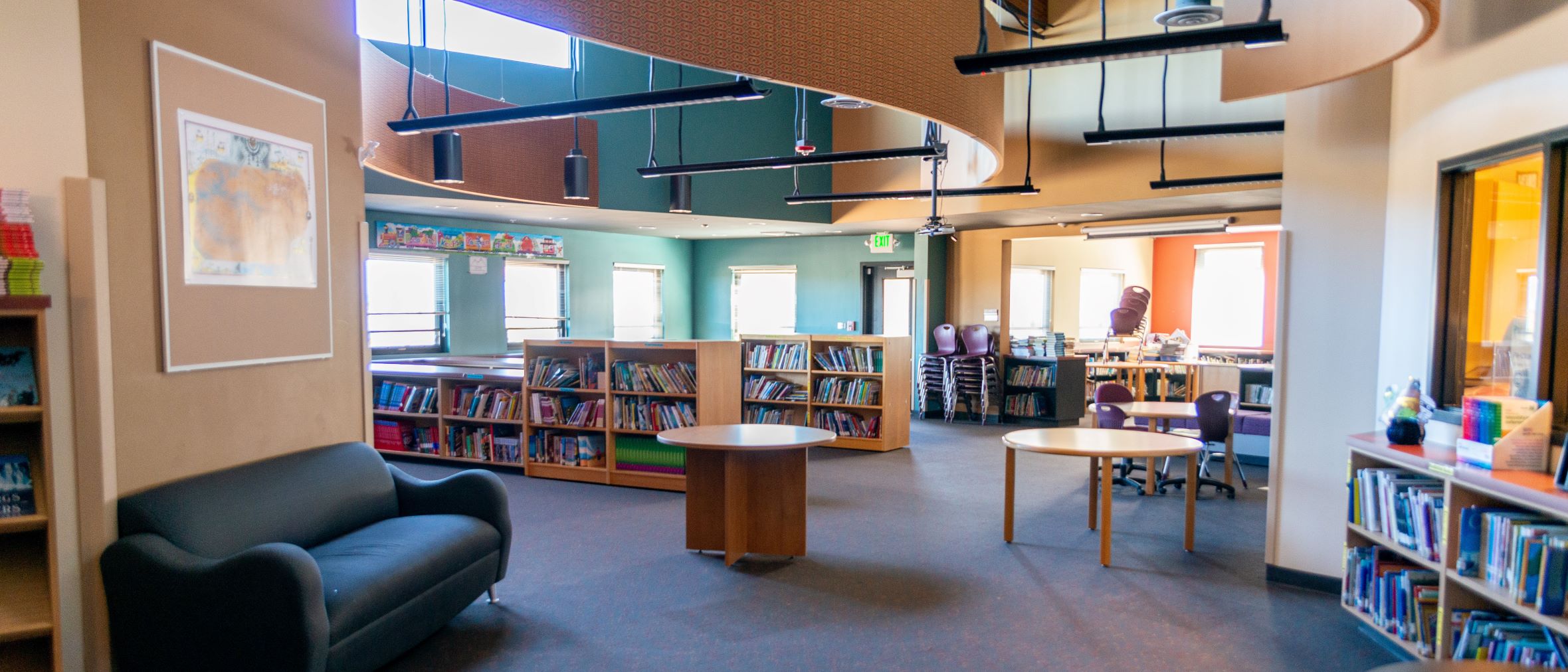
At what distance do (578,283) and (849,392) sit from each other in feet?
18.4

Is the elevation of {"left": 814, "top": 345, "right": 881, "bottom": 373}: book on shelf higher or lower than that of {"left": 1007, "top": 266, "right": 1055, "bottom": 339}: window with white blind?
lower

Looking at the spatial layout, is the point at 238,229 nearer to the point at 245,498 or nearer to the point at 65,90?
the point at 65,90

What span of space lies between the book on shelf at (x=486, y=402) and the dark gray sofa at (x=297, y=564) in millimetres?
3537

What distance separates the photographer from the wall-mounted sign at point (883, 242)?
41.8ft

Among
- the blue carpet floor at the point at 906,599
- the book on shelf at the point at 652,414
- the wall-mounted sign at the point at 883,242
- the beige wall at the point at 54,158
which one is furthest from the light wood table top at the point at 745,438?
the wall-mounted sign at the point at 883,242

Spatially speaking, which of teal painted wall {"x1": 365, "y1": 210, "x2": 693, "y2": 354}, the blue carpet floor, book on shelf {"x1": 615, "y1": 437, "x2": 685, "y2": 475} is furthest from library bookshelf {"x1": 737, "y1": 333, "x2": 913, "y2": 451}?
teal painted wall {"x1": 365, "y1": 210, "x2": 693, "y2": 354}

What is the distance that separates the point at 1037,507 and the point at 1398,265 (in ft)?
10.6

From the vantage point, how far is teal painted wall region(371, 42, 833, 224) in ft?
30.5

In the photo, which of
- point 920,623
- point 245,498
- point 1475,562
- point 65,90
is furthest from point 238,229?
point 1475,562

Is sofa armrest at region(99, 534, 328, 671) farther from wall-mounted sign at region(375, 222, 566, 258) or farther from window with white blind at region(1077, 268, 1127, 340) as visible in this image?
window with white blind at region(1077, 268, 1127, 340)

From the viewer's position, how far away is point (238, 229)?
3682 mm

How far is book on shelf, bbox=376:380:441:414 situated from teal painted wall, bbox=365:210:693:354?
240 cm

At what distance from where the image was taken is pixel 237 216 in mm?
3672

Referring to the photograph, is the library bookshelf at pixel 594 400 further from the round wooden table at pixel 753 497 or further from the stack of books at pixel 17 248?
the stack of books at pixel 17 248
